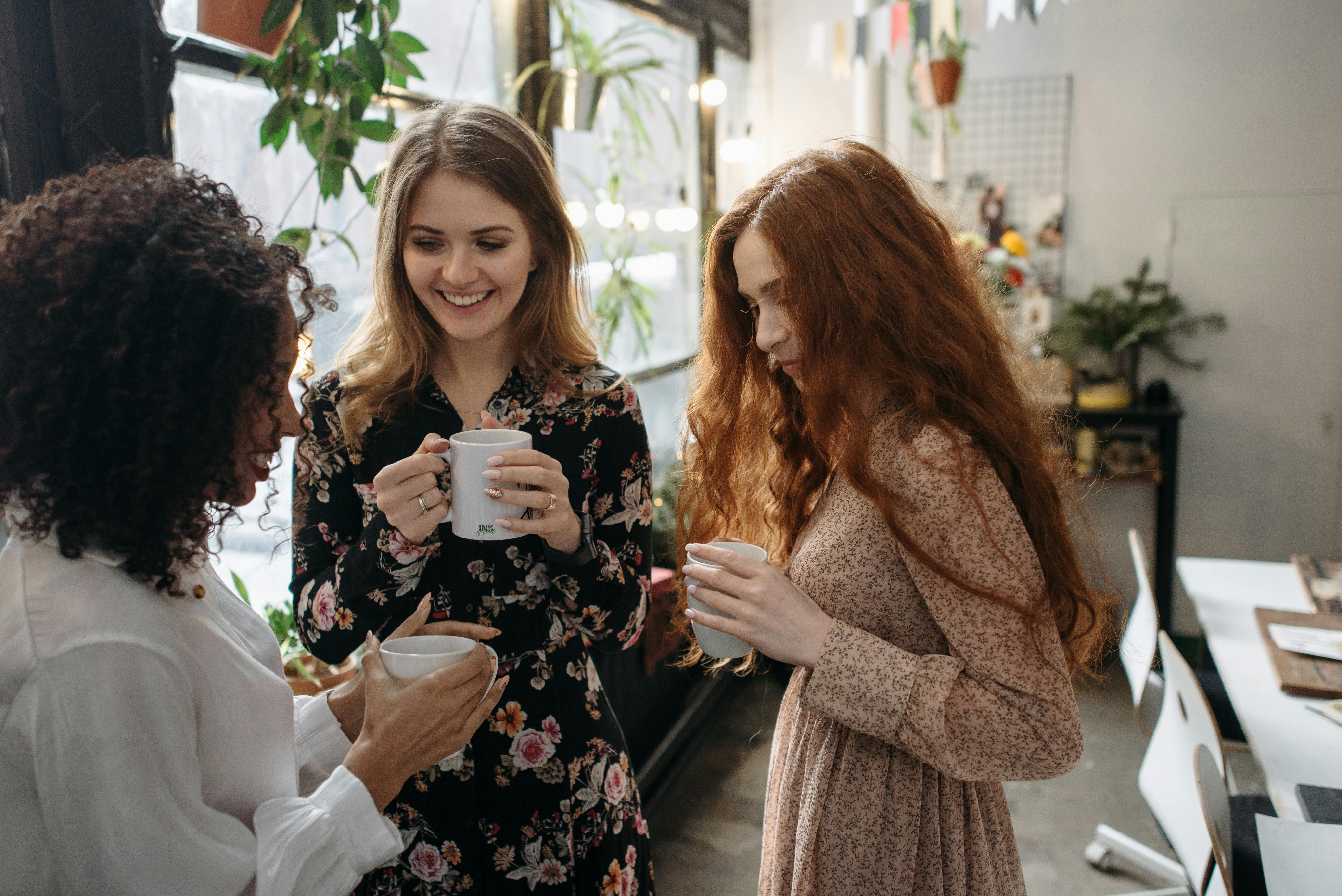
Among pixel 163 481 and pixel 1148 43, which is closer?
pixel 163 481

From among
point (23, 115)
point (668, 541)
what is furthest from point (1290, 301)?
point (23, 115)

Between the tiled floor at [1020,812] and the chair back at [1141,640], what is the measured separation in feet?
0.37

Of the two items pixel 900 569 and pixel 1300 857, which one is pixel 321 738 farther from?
pixel 1300 857

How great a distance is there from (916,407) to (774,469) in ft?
1.07

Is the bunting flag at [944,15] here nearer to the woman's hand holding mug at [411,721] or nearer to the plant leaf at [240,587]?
the plant leaf at [240,587]

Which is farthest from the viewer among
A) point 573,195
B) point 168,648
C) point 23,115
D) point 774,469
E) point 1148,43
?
point 1148,43

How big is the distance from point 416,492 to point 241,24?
0.79 meters

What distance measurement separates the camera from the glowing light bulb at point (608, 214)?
3072mm

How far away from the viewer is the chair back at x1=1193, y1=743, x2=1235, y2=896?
4.75 ft

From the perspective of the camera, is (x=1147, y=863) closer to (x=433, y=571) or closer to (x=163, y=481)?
(x=433, y=571)

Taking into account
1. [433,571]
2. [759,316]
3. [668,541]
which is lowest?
[668,541]

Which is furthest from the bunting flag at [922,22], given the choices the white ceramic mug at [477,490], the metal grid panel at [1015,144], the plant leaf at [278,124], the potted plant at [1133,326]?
the white ceramic mug at [477,490]

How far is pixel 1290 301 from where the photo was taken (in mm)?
3908

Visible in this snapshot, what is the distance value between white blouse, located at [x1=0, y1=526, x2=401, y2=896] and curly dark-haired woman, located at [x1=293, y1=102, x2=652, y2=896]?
1.20 feet
